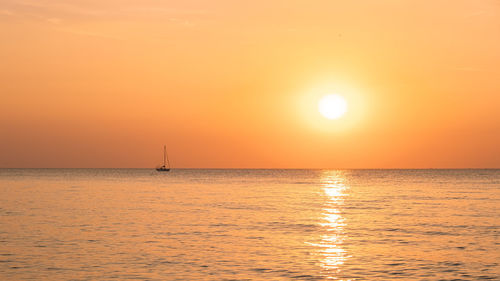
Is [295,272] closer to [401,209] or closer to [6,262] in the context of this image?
[6,262]

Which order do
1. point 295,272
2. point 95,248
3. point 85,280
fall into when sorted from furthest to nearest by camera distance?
point 95,248 → point 295,272 → point 85,280

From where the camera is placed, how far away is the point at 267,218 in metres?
59.9

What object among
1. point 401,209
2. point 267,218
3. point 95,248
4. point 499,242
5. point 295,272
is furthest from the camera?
point 401,209

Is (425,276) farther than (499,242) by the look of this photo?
No

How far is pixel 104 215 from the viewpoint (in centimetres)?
6247

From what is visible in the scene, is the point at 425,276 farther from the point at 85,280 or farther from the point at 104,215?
the point at 104,215

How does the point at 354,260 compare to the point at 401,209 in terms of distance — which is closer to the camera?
the point at 354,260

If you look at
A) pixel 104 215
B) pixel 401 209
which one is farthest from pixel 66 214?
pixel 401 209

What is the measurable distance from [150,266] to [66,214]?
109 ft

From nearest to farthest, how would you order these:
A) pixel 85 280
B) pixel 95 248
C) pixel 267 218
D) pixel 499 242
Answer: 1. pixel 85 280
2. pixel 95 248
3. pixel 499 242
4. pixel 267 218

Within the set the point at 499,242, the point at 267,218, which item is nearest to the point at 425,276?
the point at 499,242

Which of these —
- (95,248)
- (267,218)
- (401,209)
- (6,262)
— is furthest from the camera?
(401,209)

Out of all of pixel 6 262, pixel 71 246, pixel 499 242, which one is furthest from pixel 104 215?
pixel 499 242

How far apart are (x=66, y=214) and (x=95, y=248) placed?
85.2 ft
